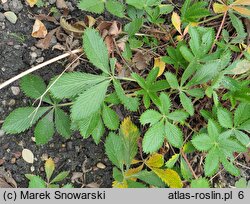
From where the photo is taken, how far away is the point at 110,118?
152 cm

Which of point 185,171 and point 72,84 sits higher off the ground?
point 72,84

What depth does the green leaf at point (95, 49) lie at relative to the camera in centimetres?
145

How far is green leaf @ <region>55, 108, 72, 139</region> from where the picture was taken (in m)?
1.56

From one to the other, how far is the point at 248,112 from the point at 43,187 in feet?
2.71

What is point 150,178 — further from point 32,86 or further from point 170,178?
point 32,86

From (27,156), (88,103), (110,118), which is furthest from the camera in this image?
(27,156)

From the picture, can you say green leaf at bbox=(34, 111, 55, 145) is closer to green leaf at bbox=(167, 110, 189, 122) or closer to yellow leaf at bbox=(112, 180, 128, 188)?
yellow leaf at bbox=(112, 180, 128, 188)

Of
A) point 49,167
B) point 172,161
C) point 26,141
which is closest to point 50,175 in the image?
point 49,167

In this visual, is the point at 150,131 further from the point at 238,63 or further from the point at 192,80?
the point at 238,63

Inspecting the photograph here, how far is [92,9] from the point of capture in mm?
1580

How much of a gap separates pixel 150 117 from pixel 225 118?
0.29 metres

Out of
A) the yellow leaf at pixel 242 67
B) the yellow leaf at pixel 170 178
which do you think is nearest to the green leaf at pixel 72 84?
the yellow leaf at pixel 170 178

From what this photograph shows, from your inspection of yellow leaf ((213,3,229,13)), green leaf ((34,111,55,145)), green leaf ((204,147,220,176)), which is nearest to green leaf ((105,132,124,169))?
green leaf ((34,111,55,145))

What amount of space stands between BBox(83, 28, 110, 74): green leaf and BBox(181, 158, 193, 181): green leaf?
479mm
